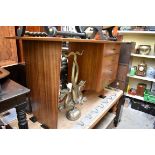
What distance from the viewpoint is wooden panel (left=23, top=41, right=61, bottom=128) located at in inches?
29.4

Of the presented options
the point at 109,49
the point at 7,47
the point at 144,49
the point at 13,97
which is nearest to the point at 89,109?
the point at 109,49

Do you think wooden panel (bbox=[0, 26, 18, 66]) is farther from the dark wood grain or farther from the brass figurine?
the brass figurine

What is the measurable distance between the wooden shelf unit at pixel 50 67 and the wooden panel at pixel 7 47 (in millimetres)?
870

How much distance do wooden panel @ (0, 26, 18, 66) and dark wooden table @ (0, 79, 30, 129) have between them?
1042mm

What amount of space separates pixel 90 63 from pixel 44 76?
1.54ft

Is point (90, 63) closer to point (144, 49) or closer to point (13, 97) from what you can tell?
point (13, 97)

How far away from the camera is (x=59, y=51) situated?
0.71 m

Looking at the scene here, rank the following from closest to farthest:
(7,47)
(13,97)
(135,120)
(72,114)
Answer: (13,97) < (72,114) < (7,47) < (135,120)

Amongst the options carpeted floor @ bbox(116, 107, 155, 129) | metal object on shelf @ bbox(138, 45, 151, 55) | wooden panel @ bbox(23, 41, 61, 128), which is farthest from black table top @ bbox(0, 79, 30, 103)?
metal object on shelf @ bbox(138, 45, 151, 55)

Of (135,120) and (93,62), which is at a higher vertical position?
(93,62)

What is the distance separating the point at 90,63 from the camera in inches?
46.2

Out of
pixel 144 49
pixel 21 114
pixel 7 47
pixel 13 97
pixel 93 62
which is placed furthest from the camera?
pixel 144 49

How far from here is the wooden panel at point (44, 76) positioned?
746 mm

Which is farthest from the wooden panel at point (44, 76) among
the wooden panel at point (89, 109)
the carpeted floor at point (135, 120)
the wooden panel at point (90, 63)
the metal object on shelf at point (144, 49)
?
the metal object on shelf at point (144, 49)
